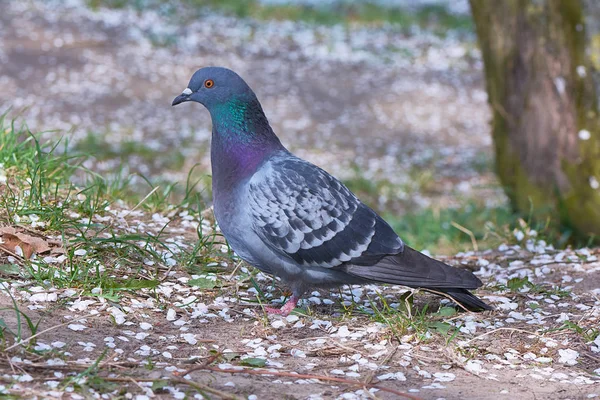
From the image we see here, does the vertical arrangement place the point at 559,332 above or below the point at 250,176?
below

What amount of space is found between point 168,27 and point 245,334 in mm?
11673

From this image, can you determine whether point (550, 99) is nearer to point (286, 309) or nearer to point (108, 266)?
point (286, 309)

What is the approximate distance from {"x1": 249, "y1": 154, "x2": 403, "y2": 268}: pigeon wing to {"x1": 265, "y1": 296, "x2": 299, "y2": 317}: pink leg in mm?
242

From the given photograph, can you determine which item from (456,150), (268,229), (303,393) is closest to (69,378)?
(303,393)

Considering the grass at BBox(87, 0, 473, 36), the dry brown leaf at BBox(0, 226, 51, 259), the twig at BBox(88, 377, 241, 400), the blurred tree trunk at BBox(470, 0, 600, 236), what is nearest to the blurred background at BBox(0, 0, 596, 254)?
the grass at BBox(87, 0, 473, 36)

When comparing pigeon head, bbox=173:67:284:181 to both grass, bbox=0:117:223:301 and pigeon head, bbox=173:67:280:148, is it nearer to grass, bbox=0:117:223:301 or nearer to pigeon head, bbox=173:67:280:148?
pigeon head, bbox=173:67:280:148

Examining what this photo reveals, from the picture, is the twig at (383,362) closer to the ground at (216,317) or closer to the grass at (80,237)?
the ground at (216,317)

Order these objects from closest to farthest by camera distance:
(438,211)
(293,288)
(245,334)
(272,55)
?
(245,334) < (293,288) < (438,211) < (272,55)

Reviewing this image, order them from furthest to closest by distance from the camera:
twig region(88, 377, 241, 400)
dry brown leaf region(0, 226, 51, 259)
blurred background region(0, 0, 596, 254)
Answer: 1. blurred background region(0, 0, 596, 254)
2. dry brown leaf region(0, 226, 51, 259)
3. twig region(88, 377, 241, 400)

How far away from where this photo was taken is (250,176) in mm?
3420

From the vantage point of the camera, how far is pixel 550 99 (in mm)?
5656

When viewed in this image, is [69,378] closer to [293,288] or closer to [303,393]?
[303,393]

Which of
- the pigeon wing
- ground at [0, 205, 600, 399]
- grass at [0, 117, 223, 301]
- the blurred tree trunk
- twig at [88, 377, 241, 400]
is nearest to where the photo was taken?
twig at [88, 377, 241, 400]

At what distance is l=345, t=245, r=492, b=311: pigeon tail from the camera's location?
131 inches
